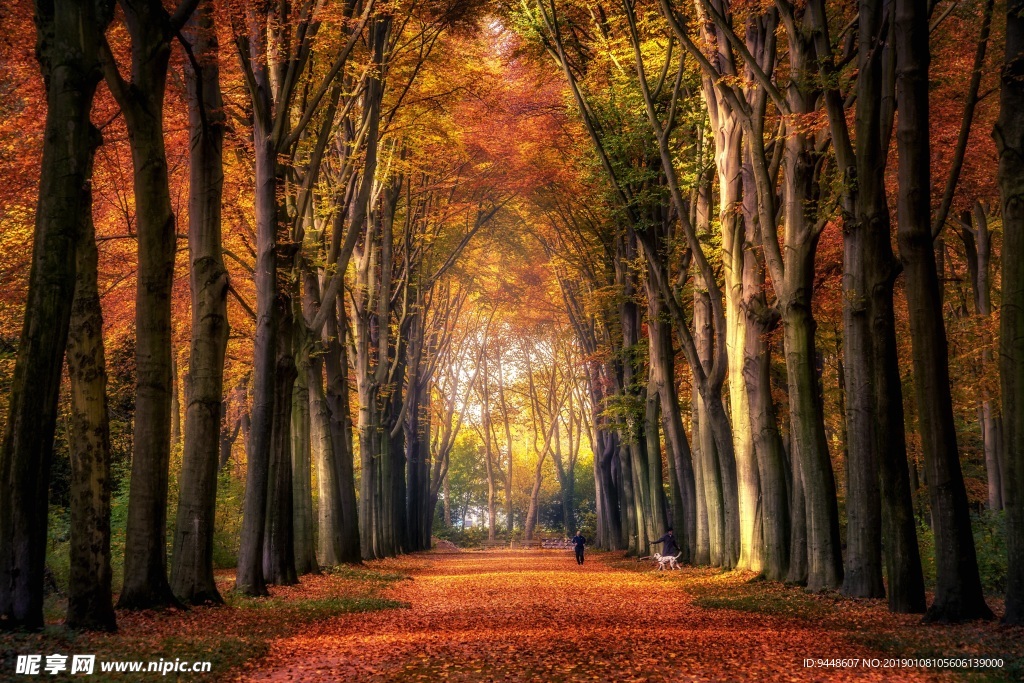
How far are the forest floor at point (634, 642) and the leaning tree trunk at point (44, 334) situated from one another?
7.48 ft

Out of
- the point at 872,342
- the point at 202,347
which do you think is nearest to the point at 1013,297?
the point at 872,342

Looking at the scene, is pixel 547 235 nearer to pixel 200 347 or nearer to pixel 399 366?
pixel 399 366

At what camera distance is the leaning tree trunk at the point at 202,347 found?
14.5 meters

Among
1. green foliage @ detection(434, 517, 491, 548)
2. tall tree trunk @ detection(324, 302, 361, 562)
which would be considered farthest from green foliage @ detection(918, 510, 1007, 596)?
green foliage @ detection(434, 517, 491, 548)

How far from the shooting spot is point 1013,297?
35.5 feet

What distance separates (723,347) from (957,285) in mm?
13349

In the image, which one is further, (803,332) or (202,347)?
(803,332)

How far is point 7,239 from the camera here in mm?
23500

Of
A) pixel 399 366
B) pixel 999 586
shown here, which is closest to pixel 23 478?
pixel 999 586

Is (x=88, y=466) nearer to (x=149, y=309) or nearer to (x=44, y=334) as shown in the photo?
(x=44, y=334)

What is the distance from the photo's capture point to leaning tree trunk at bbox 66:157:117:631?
1036cm

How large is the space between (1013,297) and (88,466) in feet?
34.3

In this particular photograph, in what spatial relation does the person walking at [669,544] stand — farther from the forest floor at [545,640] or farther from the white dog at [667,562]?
the forest floor at [545,640]

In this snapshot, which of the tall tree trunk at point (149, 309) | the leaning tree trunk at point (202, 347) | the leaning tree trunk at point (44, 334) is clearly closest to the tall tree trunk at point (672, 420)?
the leaning tree trunk at point (202, 347)
